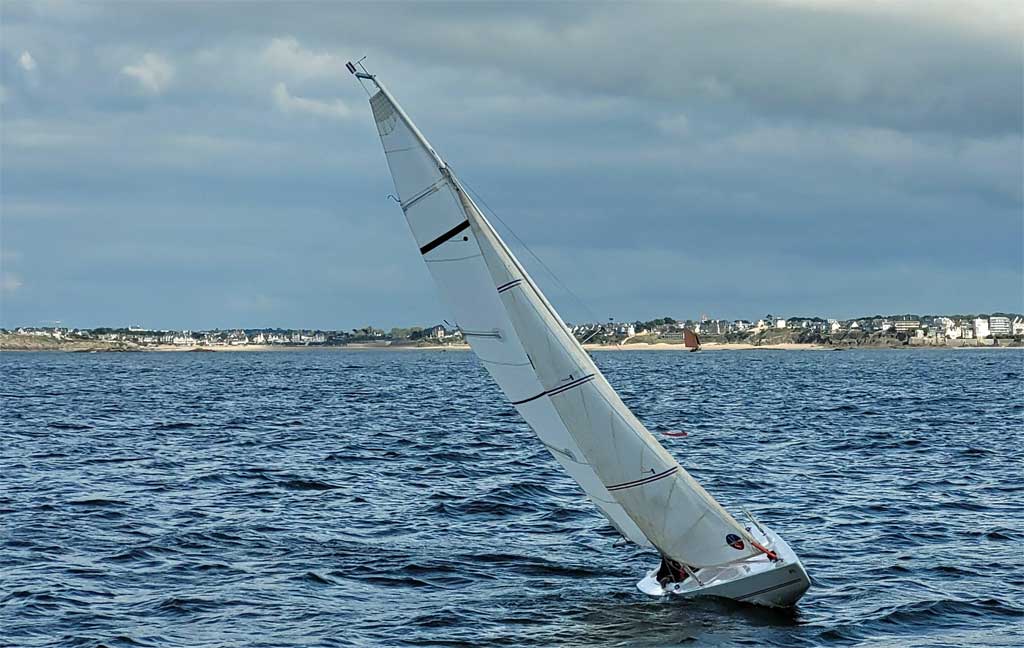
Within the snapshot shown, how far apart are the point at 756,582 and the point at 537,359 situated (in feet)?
16.6

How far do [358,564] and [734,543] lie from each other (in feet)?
24.5

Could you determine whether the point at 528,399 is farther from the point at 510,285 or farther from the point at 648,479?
the point at 648,479

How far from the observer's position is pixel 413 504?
101 ft

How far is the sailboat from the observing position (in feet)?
63.6

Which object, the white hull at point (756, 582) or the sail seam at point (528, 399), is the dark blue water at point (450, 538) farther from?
the sail seam at point (528, 399)

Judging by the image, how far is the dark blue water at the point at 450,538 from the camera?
18.9 m

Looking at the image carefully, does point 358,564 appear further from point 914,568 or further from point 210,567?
point 914,568

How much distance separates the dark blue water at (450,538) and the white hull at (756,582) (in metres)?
0.28

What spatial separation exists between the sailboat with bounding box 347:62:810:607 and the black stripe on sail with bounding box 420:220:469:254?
0.02 m

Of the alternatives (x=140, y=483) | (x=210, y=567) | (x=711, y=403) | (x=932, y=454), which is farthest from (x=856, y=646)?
(x=711, y=403)

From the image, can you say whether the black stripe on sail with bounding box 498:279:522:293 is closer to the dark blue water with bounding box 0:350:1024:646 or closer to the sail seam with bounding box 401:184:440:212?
the sail seam with bounding box 401:184:440:212

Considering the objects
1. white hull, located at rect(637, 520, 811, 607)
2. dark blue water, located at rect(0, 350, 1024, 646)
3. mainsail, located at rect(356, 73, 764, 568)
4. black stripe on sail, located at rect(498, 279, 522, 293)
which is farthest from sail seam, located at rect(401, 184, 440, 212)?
white hull, located at rect(637, 520, 811, 607)

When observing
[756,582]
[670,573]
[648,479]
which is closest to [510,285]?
[648,479]

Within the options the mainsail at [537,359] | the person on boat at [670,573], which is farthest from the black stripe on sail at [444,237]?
the person on boat at [670,573]
